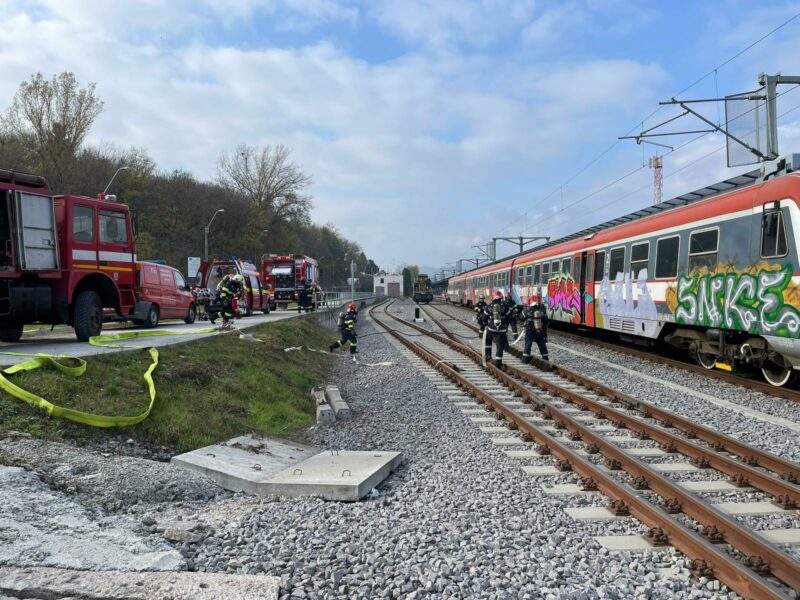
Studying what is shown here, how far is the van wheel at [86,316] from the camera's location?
11.1 m

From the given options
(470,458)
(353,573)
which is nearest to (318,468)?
(470,458)

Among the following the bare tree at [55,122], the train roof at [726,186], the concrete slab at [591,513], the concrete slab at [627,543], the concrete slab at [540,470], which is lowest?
the concrete slab at [540,470]

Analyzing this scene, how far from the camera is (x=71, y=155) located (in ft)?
125

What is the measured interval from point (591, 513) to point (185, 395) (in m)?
5.50

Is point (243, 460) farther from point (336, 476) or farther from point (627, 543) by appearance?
point (627, 543)

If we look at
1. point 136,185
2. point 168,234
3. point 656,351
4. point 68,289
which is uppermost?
point 136,185

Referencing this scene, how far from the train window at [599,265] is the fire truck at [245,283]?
14.1 metres

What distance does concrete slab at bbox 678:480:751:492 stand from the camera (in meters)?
5.56

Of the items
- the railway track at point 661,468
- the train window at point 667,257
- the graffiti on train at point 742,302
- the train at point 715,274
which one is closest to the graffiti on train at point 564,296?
the train at point 715,274

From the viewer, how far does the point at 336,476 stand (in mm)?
5617

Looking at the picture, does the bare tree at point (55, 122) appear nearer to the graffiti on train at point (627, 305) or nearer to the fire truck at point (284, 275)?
the fire truck at point (284, 275)

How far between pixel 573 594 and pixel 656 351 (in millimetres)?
13665

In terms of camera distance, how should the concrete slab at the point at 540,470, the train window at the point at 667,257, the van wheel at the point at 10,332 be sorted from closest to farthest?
the concrete slab at the point at 540,470 → the van wheel at the point at 10,332 → the train window at the point at 667,257

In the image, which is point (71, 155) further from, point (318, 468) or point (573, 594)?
point (573, 594)
